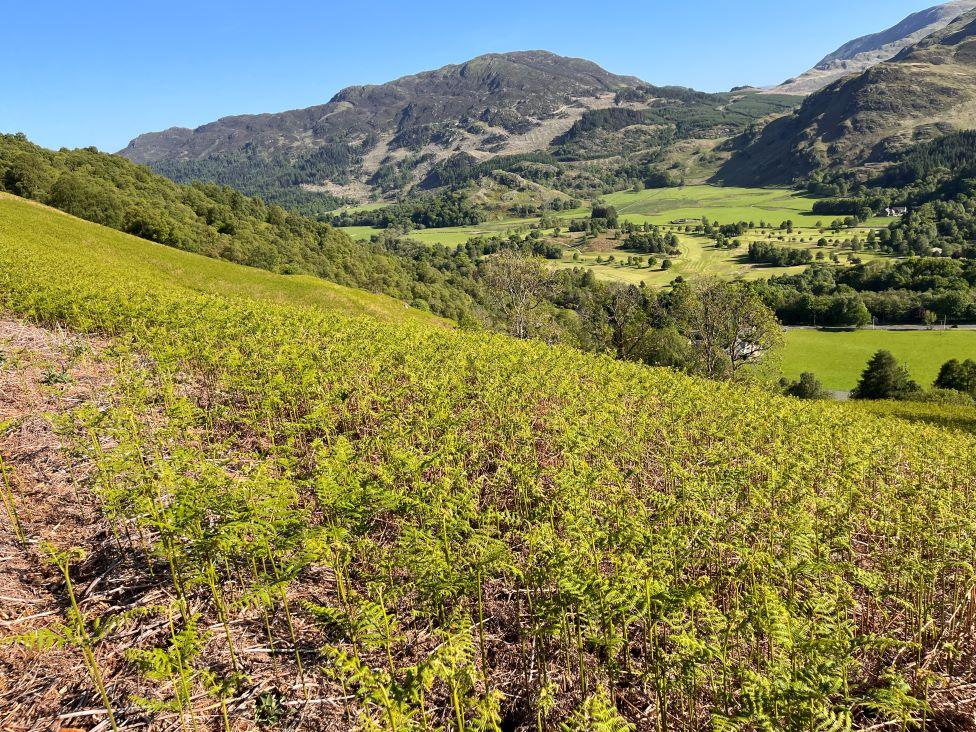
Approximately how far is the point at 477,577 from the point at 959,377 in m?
92.0

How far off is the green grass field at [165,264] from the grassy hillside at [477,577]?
2771 centimetres

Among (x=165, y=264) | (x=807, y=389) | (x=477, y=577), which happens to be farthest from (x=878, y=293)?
(x=477, y=577)

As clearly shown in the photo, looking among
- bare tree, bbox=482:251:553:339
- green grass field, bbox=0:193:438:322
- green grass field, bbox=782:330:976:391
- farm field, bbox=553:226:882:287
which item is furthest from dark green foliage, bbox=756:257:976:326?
green grass field, bbox=0:193:438:322

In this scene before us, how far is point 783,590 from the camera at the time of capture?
704 centimetres

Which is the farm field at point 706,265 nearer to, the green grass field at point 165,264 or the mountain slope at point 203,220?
the mountain slope at point 203,220

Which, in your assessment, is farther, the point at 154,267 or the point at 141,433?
the point at 154,267

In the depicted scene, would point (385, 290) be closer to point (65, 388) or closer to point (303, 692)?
point (65, 388)

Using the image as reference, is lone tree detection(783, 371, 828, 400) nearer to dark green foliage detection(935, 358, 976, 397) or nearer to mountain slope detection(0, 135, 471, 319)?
dark green foliage detection(935, 358, 976, 397)

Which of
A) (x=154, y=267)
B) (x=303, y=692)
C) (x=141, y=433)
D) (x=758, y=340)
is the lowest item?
(x=758, y=340)

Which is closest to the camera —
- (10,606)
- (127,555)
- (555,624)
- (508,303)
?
(555,624)

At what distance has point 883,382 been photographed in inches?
2650

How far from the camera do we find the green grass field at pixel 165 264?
3794 centimetres

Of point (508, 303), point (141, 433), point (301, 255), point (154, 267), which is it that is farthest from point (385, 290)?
point (141, 433)

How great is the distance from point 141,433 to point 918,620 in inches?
561
